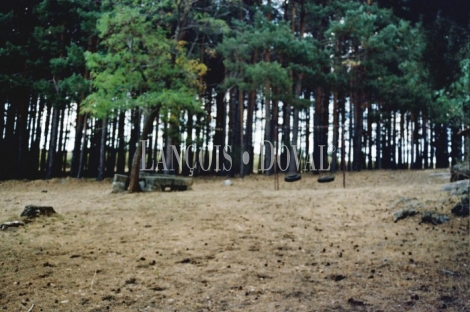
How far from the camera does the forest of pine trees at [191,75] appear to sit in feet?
14.4

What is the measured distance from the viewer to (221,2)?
46.0 feet

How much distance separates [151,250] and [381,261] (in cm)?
323

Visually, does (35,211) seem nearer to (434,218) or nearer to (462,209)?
(434,218)

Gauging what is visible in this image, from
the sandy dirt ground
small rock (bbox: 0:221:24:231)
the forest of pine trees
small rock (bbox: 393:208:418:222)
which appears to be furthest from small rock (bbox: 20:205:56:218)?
small rock (bbox: 393:208:418:222)

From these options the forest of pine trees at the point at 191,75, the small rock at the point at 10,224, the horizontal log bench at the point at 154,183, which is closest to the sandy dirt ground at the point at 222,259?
the small rock at the point at 10,224

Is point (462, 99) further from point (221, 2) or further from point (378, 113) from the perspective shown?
point (378, 113)

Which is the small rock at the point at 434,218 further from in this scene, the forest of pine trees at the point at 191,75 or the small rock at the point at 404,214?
the forest of pine trees at the point at 191,75

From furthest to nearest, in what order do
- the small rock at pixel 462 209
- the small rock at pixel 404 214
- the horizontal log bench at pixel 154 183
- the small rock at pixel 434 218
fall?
the horizontal log bench at pixel 154 183, the small rock at pixel 404 214, the small rock at pixel 462 209, the small rock at pixel 434 218

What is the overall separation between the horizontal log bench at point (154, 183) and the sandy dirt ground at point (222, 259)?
315 cm

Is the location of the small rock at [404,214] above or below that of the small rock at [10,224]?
below

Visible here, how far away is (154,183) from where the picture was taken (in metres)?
11.1

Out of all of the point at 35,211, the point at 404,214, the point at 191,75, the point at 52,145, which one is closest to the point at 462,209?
the point at 404,214

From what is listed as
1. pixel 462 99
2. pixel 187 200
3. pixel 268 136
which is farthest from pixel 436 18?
pixel 268 136

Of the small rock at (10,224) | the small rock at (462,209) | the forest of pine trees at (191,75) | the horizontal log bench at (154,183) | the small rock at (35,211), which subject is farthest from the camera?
the horizontal log bench at (154,183)
